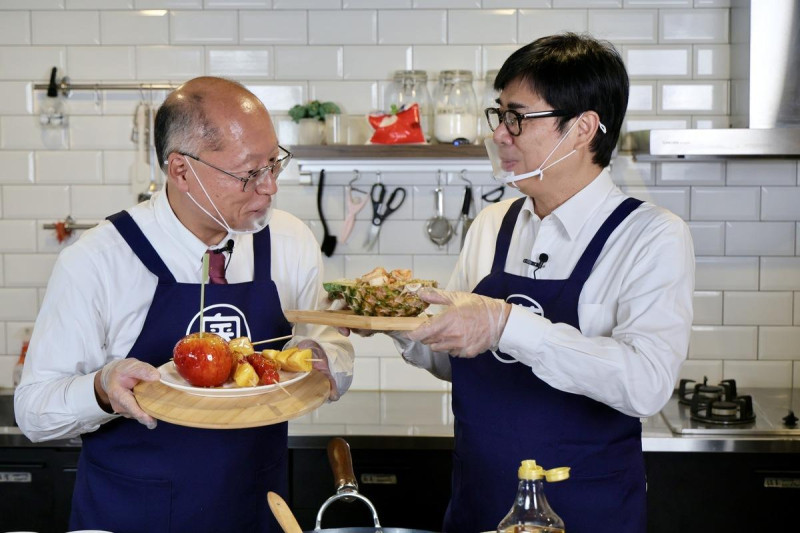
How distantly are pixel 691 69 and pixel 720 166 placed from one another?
1.28ft

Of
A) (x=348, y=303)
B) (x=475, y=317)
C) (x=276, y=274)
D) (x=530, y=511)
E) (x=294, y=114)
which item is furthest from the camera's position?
(x=294, y=114)

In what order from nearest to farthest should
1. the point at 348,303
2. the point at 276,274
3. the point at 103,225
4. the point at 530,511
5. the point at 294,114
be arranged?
the point at 530,511 → the point at 348,303 → the point at 103,225 → the point at 276,274 → the point at 294,114

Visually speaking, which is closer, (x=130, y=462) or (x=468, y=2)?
(x=130, y=462)

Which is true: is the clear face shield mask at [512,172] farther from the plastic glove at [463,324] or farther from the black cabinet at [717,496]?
the black cabinet at [717,496]

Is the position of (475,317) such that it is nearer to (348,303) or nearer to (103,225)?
(348,303)

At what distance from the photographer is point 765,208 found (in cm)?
362

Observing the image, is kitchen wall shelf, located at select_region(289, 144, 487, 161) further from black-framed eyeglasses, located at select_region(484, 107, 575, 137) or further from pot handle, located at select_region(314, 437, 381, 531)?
pot handle, located at select_region(314, 437, 381, 531)

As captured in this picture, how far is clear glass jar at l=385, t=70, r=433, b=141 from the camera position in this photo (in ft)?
11.8

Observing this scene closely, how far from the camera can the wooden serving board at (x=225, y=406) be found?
1.79 meters

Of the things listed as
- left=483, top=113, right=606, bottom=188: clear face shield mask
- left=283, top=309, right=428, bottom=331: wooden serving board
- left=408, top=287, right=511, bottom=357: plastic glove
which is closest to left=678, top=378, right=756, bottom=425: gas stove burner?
left=483, top=113, right=606, bottom=188: clear face shield mask

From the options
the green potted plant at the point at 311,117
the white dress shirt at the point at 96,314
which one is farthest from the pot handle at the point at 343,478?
the green potted plant at the point at 311,117

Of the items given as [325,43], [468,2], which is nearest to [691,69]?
[468,2]

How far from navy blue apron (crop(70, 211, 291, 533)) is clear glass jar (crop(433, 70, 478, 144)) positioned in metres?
1.36

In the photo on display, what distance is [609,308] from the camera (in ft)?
7.13
